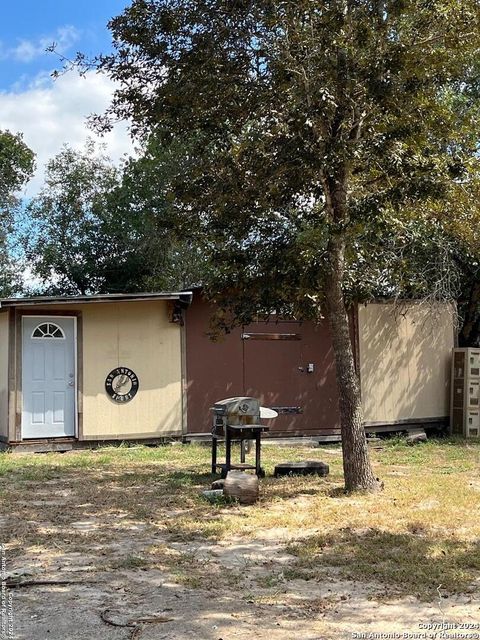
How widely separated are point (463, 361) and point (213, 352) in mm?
4350

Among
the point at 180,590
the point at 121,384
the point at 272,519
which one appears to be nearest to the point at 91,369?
the point at 121,384

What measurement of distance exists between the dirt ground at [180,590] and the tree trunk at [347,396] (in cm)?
123

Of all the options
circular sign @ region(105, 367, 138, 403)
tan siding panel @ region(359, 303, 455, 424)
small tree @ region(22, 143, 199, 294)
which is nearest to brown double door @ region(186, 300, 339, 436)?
tan siding panel @ region(359, 303, 455, 424)

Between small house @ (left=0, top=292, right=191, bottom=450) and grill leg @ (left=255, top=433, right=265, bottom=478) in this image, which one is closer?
grill leg @ (left=255, top=433, right=265, bottom=478)

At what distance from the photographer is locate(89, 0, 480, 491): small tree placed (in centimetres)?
574

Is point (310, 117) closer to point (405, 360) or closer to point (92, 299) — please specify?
point (92, 299)

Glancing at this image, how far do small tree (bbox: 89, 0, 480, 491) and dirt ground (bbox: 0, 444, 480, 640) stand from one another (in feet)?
7.25

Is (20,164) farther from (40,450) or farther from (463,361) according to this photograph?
(463,361)

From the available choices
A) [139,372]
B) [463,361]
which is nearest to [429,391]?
[463,361]

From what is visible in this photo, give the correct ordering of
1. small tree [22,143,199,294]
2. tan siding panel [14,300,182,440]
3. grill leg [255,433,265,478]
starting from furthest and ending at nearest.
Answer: small tree [22,143,199,294]
tan siding panel [14,300,182,440]
grill leg [255,433,265,478]

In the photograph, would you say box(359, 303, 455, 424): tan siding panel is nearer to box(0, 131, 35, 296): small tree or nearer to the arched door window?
the arched door window

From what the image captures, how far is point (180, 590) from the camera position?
3826 mm

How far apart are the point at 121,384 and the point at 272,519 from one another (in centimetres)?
536

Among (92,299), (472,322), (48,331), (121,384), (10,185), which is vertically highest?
(10,185)
